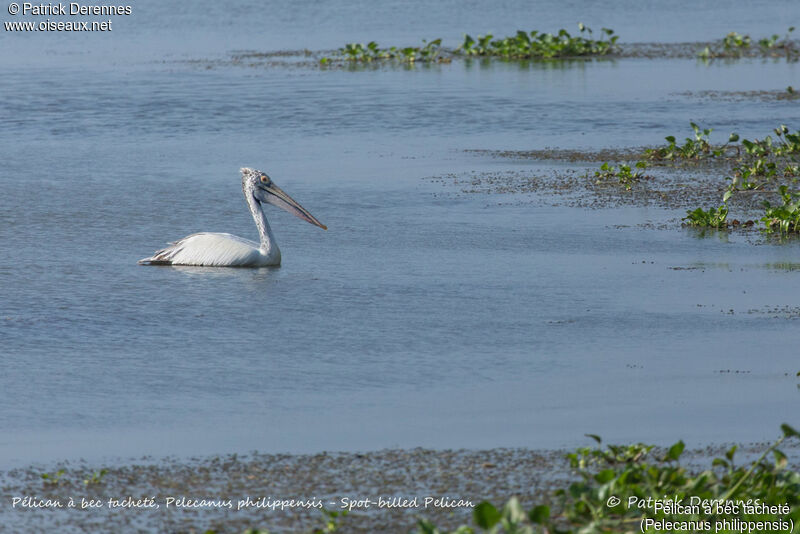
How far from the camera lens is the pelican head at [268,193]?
11641 millimetres

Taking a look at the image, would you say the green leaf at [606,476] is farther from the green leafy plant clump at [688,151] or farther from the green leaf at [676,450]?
the green leafy plant clump at [688,151]

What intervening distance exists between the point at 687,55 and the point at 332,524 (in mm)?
24873

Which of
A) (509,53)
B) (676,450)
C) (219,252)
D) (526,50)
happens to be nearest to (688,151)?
(219,252)

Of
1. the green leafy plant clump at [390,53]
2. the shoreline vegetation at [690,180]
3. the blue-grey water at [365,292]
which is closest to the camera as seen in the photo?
the blue-grey water at [365,292]

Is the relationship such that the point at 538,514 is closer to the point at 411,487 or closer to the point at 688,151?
the point at 411,487

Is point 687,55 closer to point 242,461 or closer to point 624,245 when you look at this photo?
point 624,245

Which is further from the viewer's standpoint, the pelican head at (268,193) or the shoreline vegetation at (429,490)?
the pelican head at (268,193)

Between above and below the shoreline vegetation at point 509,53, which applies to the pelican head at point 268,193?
below

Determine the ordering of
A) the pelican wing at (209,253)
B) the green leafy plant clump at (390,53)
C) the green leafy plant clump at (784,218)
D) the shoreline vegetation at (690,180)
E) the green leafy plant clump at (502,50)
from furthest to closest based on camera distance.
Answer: the green leafy plant clump at (502,50) → the green leafy plant clump at (390,53) → the shoreline vegetation at (690,180) → the green leafy plant clump at (784,218) → the pelican wing at (209,253)

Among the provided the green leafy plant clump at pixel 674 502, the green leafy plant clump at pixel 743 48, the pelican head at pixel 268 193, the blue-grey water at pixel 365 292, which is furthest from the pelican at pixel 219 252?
the green leafy plant clump at pixel 743 48

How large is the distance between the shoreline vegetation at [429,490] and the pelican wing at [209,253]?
4821mm

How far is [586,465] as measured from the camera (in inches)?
235

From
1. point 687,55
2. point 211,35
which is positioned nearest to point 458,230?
point 687,55

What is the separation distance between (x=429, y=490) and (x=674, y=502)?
1.06 meters
